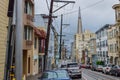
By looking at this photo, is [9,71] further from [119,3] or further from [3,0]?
[119,3]

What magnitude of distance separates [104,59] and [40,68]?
41780 mm

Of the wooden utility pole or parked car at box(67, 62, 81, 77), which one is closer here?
the wooden utility pole

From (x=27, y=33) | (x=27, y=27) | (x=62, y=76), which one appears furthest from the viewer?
(x=27, y=27)

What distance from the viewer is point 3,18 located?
2186 centimetres

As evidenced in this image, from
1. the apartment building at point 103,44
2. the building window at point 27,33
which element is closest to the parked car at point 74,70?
the building window at point 27,33

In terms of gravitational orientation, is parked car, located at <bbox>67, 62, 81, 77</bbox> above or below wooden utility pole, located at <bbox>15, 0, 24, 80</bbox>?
below

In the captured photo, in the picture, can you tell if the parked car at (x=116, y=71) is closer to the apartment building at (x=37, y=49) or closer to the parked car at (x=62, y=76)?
the apartment building at (x=37, y=49)

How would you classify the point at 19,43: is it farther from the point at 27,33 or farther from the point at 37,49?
the point at 37,49

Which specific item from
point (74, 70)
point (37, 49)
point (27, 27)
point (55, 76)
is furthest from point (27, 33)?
point (37, 49)

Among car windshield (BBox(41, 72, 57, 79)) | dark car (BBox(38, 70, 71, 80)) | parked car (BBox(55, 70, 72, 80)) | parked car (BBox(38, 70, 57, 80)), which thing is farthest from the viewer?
car windshield (BBox(41, 72, 57, 79))

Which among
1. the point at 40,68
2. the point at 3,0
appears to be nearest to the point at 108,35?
the point at 40,68

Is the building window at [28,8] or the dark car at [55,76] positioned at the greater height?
the building window at [28,8]

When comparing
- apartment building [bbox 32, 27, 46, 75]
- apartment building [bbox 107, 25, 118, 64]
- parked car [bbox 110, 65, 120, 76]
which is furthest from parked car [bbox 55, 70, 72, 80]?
apartment building [bbox 107, 25, 118, 64]

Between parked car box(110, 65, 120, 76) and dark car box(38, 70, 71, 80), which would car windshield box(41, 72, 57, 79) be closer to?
dark car box(38, 70, 71, 80)
